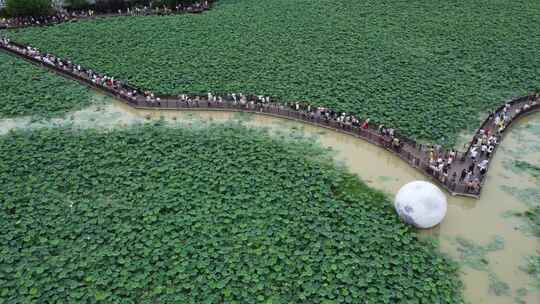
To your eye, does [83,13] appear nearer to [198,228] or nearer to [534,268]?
[198,228]

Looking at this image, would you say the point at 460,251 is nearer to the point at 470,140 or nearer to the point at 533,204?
the point at 533,204

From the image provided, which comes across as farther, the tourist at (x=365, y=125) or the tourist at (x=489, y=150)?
the tourist at (x=365, y=125)

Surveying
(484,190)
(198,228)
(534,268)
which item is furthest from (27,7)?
(534,268)

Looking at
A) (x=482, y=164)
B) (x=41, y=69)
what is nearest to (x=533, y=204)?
(x=482, y=164)

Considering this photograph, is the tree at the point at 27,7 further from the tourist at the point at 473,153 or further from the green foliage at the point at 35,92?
the tourist at the point at 473,153

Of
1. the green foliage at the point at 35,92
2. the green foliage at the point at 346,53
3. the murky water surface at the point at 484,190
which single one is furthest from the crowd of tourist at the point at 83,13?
the murky water surface at the point at 484,190

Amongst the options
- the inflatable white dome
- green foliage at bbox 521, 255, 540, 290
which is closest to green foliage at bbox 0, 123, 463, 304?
the inflatable white dome
